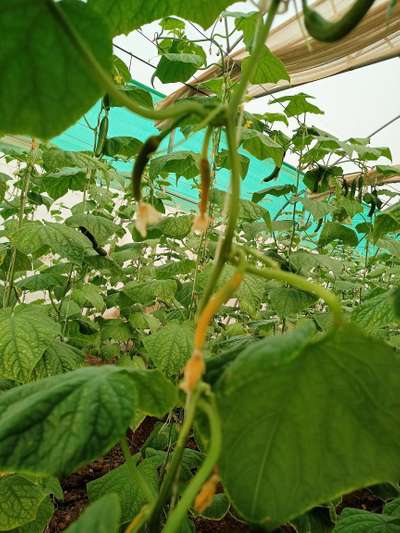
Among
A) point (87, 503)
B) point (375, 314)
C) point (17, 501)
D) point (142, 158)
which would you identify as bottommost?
point (87, 503)

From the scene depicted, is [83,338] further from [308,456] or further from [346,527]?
[308,456]

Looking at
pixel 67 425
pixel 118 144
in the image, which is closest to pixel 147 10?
pixel 67 425

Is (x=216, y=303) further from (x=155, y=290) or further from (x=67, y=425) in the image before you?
(x=155, y=290)

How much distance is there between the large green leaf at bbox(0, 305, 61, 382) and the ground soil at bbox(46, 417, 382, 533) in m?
0.74

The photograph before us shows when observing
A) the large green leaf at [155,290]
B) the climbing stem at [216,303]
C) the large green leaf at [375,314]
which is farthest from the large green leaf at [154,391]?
the large green leaf at [155,290]

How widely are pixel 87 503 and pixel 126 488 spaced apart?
0.80 meters

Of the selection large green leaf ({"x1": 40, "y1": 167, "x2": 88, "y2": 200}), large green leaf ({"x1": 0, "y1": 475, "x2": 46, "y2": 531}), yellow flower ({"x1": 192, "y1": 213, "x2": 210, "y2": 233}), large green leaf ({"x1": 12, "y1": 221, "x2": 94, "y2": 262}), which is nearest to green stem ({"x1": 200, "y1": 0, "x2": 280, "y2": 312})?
yellow flower ({"x1": 192, "y1": 213, "x2": 210, "y2": 233})

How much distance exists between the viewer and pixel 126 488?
0.89 metres

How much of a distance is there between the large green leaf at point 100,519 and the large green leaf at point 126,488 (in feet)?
2.07

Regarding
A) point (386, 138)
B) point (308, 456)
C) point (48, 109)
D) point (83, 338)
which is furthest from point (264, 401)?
point (386, 138)

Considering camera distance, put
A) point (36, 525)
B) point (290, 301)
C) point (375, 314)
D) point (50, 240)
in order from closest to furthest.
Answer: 1. point (375, 314)
2. point (36, 525)
3. point (50, 240)
4. point (290, 301)

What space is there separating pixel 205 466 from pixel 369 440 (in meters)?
0.14

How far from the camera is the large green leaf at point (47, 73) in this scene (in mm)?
305

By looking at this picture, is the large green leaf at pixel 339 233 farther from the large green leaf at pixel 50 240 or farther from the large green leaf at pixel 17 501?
the large green leaf at pixel 17 501
